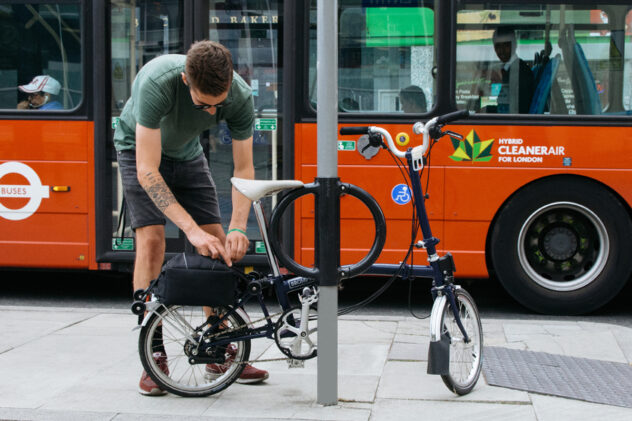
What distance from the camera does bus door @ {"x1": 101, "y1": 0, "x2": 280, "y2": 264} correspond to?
282 inches

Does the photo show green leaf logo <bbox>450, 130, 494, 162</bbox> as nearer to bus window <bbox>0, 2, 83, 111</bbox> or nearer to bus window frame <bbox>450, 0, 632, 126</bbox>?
bus window frame <bbox>450, 0, 632, 126</bbox>

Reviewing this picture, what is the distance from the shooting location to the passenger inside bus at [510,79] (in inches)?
273

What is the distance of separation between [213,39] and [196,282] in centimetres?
353

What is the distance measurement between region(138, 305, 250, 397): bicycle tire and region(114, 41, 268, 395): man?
0.07 metres

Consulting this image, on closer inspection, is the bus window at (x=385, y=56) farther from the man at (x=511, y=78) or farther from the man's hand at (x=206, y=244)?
the man's hand at (x=206, y=244)

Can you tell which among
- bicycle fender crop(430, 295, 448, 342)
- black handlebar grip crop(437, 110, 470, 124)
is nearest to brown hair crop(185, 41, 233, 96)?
black handlebar grip crop(437, 110, 470, 124)

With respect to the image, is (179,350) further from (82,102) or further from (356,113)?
(82,102)

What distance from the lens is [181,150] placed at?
4.68m

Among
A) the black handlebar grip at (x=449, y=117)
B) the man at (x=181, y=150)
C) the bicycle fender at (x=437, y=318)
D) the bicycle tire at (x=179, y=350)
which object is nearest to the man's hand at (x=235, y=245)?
the man at (x=181, y=150)

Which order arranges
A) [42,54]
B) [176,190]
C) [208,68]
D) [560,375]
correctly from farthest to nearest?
[42,54] < [560,375] < [176,190] < [208,68]

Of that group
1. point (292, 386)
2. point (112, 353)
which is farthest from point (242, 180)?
point (112, 353)

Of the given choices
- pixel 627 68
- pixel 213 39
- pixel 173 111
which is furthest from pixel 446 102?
pixel 173 111

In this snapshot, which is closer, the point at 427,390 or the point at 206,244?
the point at 206,244

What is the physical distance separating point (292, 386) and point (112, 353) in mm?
1362
